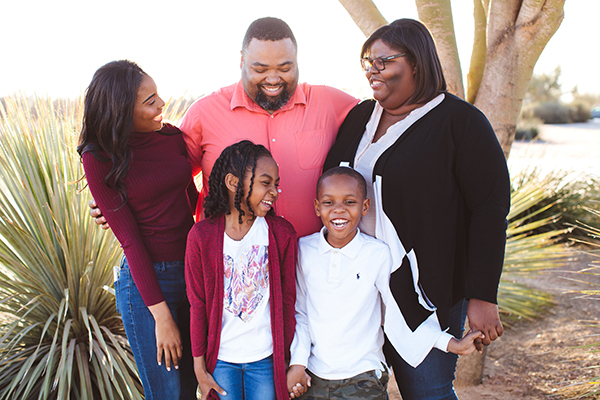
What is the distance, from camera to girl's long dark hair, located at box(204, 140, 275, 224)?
2053 mm

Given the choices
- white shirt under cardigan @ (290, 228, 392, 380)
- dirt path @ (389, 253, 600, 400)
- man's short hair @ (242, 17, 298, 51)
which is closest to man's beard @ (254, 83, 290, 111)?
man's short hair @ (242, 17, 298, 51)

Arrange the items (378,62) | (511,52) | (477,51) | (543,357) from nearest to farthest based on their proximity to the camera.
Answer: (378,62), (511,52), (477,51), (543,357)

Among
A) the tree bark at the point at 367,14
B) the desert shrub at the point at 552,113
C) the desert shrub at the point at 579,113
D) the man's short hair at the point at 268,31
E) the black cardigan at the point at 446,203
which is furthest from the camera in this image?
the desert shrub at the point at 579,113

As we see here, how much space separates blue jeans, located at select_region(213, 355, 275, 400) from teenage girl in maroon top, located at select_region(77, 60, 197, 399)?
9.1 inches

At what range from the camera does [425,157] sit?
1954 mm

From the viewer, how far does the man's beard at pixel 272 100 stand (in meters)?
2.34

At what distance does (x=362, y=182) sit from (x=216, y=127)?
83cm

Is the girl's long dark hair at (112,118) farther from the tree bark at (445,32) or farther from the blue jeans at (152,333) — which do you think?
the tree bark at (445,32)

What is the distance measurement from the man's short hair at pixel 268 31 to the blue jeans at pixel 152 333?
1.13 meters

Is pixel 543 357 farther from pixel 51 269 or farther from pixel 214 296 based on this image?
pixel 51 269

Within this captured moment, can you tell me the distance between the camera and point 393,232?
2.02m

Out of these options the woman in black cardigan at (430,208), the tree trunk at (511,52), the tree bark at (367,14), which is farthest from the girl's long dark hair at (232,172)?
the tree trunk at (511,52)

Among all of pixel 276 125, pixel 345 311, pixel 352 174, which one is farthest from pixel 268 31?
pixel 345 311

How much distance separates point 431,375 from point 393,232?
2.00 ft
